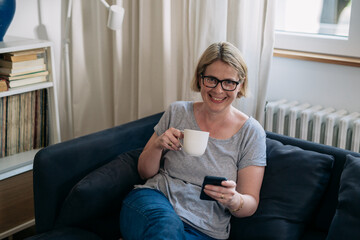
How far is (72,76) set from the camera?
114 inches

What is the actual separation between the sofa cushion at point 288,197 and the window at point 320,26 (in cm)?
76

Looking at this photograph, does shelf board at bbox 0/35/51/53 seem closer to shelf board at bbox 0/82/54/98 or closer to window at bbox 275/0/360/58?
shelf board at bbox 0/82/54/98

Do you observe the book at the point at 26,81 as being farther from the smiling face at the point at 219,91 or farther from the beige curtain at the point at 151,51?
the smiling face at the point at 219,91

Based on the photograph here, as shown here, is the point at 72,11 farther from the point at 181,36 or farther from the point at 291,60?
the point at 291,60

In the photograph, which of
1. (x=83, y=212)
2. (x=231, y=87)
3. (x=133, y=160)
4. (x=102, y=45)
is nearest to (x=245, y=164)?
(x=231, y=87)

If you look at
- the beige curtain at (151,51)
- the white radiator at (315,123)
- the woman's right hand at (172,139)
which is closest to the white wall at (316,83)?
the white radiator at (315,123)

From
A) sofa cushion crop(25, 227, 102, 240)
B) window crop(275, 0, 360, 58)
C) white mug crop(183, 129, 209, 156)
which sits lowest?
sofa cushion crop(25, 227, 102, 240)

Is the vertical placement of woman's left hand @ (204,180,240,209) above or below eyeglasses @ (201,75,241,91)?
below

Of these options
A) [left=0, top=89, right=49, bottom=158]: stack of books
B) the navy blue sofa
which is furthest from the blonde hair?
[left=0, top=89, right=49, bottom=158]: stack of books

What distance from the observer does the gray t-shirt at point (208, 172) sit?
5.72 ft

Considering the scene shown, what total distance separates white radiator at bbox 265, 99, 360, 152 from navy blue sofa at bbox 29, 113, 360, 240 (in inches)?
11.5

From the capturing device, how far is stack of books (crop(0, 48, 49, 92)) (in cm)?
223

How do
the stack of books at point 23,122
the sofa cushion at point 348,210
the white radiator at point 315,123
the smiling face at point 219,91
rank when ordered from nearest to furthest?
the sofa cushion at point 348,210 → the smiling face at point 219,91 → the white radiator at point 315,123 → the stack of books at point 23,122

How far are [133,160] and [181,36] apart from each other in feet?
2.85
